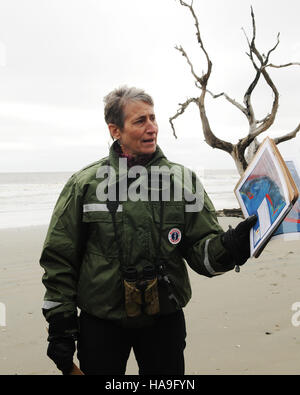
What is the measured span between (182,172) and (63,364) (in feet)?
3.53

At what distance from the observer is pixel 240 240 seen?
6.18 feet

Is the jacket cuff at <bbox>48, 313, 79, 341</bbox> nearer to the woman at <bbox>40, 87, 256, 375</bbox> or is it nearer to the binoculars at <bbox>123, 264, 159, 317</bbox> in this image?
the woman at <bbox>40, 87, 256, 375</bbox>

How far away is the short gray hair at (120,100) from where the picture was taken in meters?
2.03

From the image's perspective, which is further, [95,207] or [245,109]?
[245,109]

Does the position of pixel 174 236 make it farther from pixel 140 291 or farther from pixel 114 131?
pixel 114 131

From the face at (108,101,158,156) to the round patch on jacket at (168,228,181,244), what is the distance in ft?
1.32

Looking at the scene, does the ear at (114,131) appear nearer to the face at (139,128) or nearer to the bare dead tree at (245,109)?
the face at (139,128)

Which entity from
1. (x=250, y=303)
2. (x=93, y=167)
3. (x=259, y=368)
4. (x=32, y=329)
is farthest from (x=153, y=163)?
(x=250, y=303)

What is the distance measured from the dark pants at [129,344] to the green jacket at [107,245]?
0.28ft

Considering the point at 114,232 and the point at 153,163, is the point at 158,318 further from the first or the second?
the point at 153,163

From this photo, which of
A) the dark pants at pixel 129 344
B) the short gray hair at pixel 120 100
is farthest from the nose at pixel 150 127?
the dark pants at pixel 129 344

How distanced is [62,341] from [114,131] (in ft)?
3.45

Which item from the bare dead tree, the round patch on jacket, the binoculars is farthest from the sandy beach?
the bare dead tree

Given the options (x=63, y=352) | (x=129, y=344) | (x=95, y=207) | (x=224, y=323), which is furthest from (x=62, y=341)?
(x=224, y=323)
